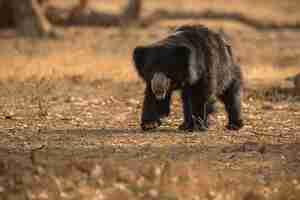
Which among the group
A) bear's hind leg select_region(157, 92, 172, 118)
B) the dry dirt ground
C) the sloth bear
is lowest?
the dry dirt ground

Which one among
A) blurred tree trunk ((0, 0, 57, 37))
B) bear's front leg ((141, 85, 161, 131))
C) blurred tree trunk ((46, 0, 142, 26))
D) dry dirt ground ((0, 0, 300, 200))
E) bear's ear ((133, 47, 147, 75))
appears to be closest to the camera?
dry dirt ground ((0, 0, 300, 200))

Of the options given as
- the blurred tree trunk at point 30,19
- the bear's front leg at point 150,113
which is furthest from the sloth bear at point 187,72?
the blurred tree trunk at point 30,19

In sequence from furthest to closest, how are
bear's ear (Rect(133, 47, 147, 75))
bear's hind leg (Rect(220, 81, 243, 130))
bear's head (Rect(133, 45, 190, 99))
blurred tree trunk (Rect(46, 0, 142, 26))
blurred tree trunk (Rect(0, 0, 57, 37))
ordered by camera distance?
1. blurred tree trunk (Rect(46, 0, 142, 26))
2. blurred tree trunk (Rect(0, 0, 57, 37))
3. bear's hind leg (Rect(220, 81, 243, 130))
4. bear's ear (Rect(133, 47, 147, 75))
5. bear's head (Rect(133, 45, 190, 99))

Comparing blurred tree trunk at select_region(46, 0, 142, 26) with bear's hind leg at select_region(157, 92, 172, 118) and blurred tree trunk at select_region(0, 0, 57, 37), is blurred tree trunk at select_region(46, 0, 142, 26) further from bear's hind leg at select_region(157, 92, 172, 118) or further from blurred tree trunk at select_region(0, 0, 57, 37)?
bear's hind leg at select_region(157, 92, 172, 118)

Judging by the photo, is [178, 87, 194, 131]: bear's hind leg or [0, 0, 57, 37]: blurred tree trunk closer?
[178, 87, 194, 131]: bear's hind leg

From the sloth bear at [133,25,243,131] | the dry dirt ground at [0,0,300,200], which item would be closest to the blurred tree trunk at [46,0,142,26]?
the dry dirt ground at [0,0,300,200]

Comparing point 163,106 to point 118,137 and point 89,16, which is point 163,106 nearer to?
point 118,137

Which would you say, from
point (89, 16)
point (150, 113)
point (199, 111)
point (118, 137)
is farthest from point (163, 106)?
point (89, 16)

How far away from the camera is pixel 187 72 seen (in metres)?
7.84

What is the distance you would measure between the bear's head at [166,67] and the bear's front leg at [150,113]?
0.29 metres

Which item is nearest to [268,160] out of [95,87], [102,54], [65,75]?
[95,87]

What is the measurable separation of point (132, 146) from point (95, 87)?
14.0 ft

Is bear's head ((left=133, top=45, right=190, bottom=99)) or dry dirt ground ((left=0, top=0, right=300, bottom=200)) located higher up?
bear's head ((left=133, top=45, right=190, bottom=99))

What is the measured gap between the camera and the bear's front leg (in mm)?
8156
